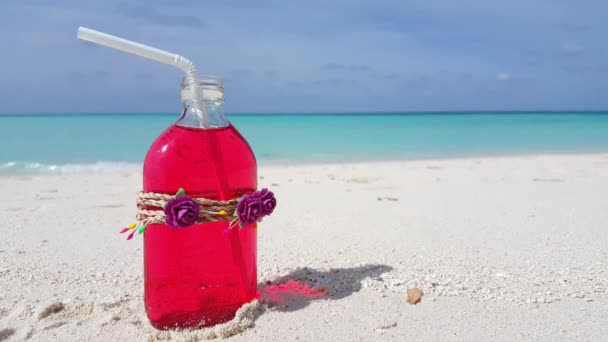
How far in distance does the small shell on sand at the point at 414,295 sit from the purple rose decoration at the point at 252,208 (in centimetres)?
68

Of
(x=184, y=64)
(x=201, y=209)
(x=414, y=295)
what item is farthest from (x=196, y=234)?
(x=414, y=295)

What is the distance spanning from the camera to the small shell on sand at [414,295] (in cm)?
212

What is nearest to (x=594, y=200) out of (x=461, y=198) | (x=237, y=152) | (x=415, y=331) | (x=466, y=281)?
(x=461, y=198)

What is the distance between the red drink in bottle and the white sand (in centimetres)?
10

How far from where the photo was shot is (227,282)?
1.97 m

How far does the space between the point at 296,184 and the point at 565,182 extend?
9.84ft

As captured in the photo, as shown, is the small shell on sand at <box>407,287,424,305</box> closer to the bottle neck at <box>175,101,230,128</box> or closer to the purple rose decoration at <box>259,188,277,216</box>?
the purple rose decoration at <box>259,188,277,216</box>

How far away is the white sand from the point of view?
1.93 m

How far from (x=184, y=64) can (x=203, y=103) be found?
0.16m

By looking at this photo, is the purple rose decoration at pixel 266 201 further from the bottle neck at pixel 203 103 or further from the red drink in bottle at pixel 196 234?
the bottle neck at pixel 203 103

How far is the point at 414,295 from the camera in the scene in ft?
7.07

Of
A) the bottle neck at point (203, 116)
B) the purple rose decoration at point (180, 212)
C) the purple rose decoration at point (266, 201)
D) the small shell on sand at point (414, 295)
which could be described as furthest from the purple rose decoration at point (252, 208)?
the small shell on sand at point (414, 295)

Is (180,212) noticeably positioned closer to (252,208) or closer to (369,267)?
(252,208)

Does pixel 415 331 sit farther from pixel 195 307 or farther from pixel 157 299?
pixel 157 299
